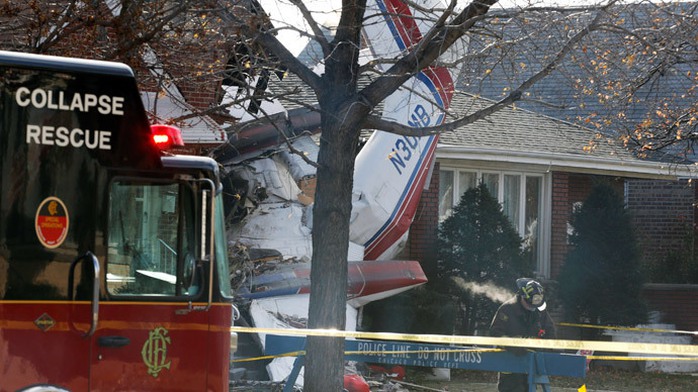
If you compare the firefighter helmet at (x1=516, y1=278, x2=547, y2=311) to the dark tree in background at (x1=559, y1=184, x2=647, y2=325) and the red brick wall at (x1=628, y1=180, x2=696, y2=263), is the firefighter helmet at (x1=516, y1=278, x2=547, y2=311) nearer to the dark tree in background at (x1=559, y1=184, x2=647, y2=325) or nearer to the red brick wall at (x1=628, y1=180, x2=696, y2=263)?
the dark tree in background at (x1=559, y1=184, x2=647, y2=325)

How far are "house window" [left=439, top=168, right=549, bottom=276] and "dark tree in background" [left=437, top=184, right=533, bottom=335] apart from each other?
1.23 meters

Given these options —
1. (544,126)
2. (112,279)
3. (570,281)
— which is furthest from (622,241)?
(112,279)

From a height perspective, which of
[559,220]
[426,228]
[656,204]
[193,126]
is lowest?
[426,228]

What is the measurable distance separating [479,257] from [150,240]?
11.6 metres

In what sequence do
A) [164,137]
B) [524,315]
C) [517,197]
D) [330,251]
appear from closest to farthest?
[164,137] → [330,251] → [524,315] → [517,197]

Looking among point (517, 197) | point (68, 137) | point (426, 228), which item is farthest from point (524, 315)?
point (517, 197)

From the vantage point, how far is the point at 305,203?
15305mm

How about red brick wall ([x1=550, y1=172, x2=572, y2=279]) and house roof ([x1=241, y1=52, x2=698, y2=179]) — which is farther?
red brick wall ([x1=550, y1=172, x2=572, y2=279])

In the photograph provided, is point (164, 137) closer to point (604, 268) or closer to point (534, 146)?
point (604, 268)

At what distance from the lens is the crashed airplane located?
14.0m

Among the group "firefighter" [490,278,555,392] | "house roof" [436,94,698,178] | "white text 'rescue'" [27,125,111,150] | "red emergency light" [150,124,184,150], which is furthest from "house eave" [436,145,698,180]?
"white text 'rescue'" [27,125,111,150]

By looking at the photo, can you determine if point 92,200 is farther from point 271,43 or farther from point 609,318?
point 609,318

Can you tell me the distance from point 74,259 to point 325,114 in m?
3.97

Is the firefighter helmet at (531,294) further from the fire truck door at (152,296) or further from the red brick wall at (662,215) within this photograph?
the red brick wall at (662,215)
